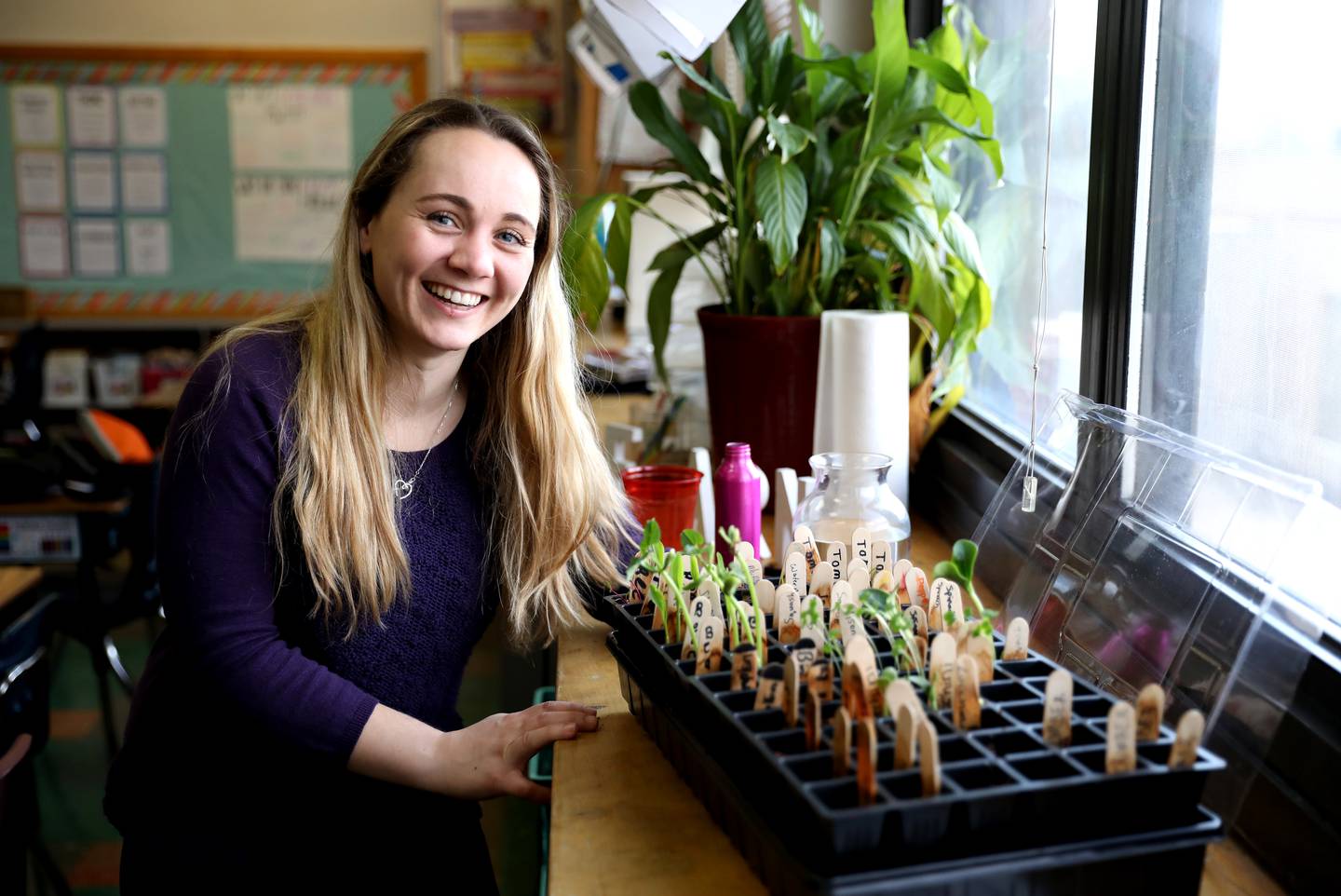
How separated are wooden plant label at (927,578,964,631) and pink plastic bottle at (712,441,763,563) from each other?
583 millimetres

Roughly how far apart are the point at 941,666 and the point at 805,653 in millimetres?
132

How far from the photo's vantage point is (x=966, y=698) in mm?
966

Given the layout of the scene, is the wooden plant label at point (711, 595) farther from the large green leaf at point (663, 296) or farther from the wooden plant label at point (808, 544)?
the large green leaf at point (663, 296)

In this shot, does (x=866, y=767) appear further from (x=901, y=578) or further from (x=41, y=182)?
(x=41, y=182)

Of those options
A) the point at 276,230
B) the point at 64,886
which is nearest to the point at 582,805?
the point at 64,886

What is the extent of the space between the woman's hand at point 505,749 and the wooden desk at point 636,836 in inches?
1.0

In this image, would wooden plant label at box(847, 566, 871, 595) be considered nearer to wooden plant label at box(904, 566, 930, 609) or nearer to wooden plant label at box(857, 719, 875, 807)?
wooden plant label at box(904, 566, 930, 609)

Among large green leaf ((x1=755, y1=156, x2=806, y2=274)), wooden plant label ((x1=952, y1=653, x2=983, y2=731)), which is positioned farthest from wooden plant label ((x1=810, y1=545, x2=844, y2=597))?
large green leaf ((x1=755, y1=156, x2=806, y2=274))

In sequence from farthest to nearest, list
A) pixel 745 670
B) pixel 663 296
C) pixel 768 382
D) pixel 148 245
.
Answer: pixel 148 245 → pixel 663 296 → pixel 768 382 → pixel 745 670

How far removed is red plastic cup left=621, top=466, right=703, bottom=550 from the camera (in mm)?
1732

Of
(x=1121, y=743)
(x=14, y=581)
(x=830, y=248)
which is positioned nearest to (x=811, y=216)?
(x=830, y=248)

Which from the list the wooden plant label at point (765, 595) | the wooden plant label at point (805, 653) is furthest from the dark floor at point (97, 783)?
the wooden plant label at point (805, 653)

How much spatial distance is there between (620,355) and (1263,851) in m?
2.80

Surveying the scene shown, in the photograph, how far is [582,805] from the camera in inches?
45.1
